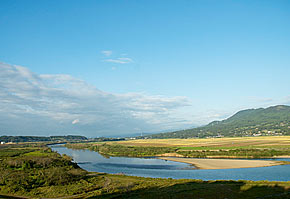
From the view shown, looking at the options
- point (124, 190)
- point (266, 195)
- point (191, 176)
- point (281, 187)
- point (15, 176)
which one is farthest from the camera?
point (191, 176)

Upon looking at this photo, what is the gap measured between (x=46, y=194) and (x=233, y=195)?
108 feet

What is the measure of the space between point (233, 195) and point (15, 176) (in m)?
45.0

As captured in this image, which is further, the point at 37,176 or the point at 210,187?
the point at 37,176

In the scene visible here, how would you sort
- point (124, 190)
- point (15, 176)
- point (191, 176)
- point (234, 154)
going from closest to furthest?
point (124, 190) → point (15, 176) → point (191, 176) → point (234, 154)

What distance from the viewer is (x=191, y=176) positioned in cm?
6062

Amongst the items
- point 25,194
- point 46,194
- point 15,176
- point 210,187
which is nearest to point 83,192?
point 46,194

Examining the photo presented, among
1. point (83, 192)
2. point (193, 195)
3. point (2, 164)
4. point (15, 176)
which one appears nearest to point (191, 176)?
point (193, 195)

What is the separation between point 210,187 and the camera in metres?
43.4

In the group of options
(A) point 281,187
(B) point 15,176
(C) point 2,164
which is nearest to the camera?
(A) point 281,187

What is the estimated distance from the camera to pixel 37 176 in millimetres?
54688

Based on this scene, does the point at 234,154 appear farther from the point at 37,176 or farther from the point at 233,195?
the point at 37,176

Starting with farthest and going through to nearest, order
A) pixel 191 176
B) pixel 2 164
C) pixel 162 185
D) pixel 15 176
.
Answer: pixel 2 164
pixel 191 176
pixel 15 176
pixel 162 185

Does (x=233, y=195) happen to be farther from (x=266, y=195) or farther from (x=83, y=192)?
(x=83, y=192)

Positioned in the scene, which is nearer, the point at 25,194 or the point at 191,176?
the point at 25,194
